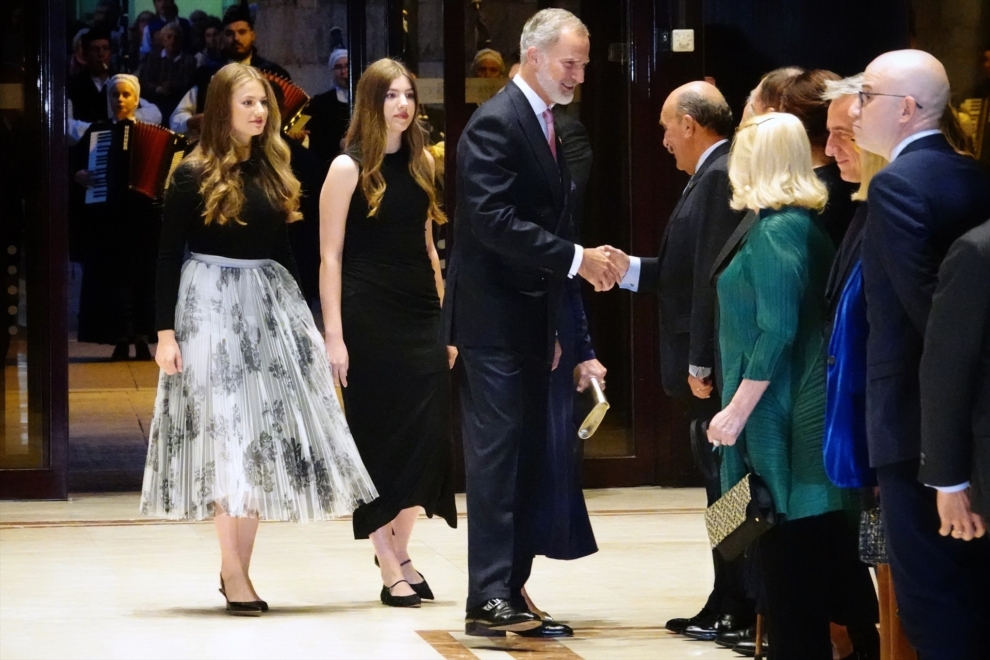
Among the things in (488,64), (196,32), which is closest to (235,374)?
(488,64)

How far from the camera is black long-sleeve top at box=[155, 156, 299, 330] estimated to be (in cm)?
504

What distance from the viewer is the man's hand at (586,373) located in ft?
16.3

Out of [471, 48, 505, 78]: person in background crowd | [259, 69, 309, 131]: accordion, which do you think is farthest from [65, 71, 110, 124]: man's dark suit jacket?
[471, 48, 505, 78]: person in background crowd

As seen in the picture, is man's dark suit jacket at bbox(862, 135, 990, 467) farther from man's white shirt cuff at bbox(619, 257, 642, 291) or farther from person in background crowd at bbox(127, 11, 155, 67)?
person in background crowd at bbox(127, 11, 155, 67)

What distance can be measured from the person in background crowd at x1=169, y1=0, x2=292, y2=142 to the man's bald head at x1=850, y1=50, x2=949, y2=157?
6852mm

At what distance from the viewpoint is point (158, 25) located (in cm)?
1283

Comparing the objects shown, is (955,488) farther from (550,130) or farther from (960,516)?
(550,130)

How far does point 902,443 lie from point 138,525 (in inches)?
169

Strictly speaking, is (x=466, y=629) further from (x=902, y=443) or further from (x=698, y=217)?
(x=902, y=443)

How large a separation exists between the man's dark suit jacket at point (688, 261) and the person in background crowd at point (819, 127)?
0.77 ft

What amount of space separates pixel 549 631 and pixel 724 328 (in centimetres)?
129

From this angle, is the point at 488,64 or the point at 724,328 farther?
the point at 488,64

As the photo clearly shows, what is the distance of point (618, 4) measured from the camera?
25.0 feet

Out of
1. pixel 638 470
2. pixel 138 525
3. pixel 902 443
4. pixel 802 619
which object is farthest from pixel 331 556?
pixel 902 443
